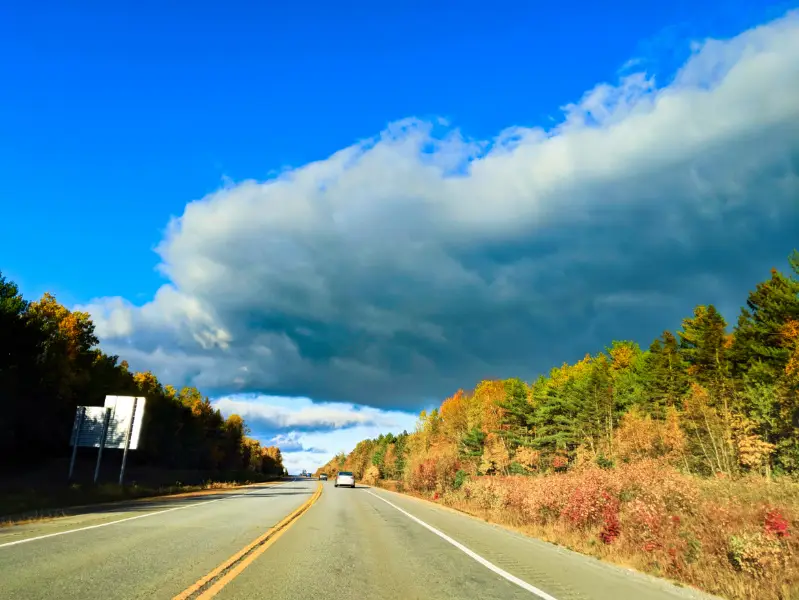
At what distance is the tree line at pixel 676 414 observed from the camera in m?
43.3

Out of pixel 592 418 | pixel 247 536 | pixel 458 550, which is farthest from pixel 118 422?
pixel 592 418

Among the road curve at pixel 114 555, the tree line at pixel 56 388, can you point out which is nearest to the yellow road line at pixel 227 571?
the road curve at pixel 114 555

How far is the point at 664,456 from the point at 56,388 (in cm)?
5497

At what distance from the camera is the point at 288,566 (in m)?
8.96

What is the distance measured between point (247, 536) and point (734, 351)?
57491 millimetres

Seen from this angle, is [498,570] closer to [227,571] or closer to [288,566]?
[288,566]

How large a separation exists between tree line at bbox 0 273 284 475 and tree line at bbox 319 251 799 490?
37272 millimetres

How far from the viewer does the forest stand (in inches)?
362

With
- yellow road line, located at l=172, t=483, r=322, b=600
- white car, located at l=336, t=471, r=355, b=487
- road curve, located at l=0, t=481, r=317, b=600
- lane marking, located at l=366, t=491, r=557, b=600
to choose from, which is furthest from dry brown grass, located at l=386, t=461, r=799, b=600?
white car, located at l=336, t=471, r=355, b=487

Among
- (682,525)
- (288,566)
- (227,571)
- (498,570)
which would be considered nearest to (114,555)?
(227,571)

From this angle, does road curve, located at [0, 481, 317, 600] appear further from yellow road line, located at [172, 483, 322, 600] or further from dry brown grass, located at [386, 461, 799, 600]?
dry brown grass, located at [386, 461, 799, 600]

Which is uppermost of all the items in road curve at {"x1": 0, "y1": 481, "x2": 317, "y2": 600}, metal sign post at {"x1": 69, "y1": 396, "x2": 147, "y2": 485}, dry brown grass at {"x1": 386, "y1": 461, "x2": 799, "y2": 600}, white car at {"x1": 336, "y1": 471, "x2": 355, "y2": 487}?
metal sign post at {"x1": 69, "y1": 396, "x2": 147, "y2": 485}

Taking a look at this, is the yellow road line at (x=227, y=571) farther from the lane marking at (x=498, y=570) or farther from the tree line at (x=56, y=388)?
the tree line at (x=56, y=388)

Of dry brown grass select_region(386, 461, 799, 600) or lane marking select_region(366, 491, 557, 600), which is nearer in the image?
lane marking select_region(366, 491, 557, 600)
